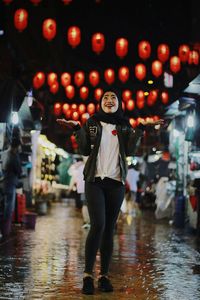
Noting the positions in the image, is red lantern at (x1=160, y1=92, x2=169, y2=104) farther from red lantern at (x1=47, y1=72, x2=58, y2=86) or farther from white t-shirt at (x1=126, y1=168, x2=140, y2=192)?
white t-shirt at (x1=126, y1=168, x2=140, y2=192)

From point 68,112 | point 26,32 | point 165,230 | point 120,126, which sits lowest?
point 165,230

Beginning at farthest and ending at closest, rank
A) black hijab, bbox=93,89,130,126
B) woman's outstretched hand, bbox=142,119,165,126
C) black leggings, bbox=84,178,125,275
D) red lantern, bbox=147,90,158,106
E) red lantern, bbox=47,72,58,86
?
red lantern, bbox=147,90,158,106
red lantern, bbox=47,72,58,86
black hijab, bbox=93,89,130,126
woman's outstretched hand, bbox=142,119,165,126
black leggings, bbox=84,178,125,275

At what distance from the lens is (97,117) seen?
7.68 metres

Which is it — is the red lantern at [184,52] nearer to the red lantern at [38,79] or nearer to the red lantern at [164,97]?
the red lantern at [38,79]

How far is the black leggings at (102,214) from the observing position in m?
7.17

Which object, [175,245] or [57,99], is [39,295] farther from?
[57,99]

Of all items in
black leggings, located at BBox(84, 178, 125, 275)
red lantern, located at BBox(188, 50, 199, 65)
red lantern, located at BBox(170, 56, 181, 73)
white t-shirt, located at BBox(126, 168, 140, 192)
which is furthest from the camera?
red lantern, located at BBox(170, 56, 181, 73)

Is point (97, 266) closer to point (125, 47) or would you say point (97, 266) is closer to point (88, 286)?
point (88, 286)

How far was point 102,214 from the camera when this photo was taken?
23.6 feet

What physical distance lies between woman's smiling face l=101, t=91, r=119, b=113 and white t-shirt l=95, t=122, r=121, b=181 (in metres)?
0.22

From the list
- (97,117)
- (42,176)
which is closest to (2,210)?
(97,117)

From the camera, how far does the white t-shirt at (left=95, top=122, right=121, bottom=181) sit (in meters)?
7.38

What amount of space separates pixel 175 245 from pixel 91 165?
21.1 feet

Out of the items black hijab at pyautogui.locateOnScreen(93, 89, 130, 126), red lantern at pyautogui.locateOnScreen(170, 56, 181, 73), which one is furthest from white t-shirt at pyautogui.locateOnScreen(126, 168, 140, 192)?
black hijab at pyautogui.locateOnScreen(93, 89, 130, 126)
